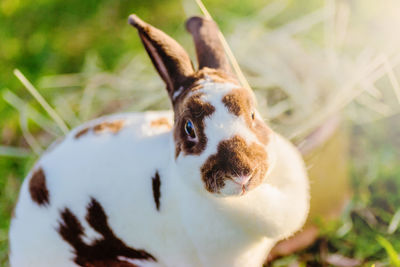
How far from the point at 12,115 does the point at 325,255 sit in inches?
71.2

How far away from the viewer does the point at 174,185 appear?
122 cm

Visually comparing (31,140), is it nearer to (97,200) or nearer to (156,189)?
(97,200)

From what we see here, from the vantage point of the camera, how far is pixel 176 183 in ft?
3.97

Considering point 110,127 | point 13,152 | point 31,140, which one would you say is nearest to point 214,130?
point 110,127

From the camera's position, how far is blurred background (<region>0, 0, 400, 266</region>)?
192cm

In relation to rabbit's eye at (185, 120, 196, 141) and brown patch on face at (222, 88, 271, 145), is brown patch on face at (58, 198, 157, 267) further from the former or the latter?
brown patch on face at (222, 88, 271, 145)

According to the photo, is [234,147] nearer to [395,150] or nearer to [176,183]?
[176,183]

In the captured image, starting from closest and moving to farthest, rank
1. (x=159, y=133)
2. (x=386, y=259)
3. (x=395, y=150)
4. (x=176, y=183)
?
(x=176, y=183) → (x=159, y=133) → (x=386, y=259) → (x=395, y=150)

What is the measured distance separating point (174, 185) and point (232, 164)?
0.24 meters

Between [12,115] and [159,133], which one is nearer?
Answer: [159,133]

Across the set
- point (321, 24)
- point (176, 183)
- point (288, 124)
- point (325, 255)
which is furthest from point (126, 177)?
point (321, 24)

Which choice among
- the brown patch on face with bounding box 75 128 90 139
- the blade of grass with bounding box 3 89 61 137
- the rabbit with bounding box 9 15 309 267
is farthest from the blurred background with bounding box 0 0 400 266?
the rabbit with bounding box 9 15 309 267

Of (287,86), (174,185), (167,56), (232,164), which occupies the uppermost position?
(167,56)

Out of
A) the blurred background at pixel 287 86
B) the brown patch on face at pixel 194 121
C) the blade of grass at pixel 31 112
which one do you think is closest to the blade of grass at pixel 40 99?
the blurred background at pixel 287 86
